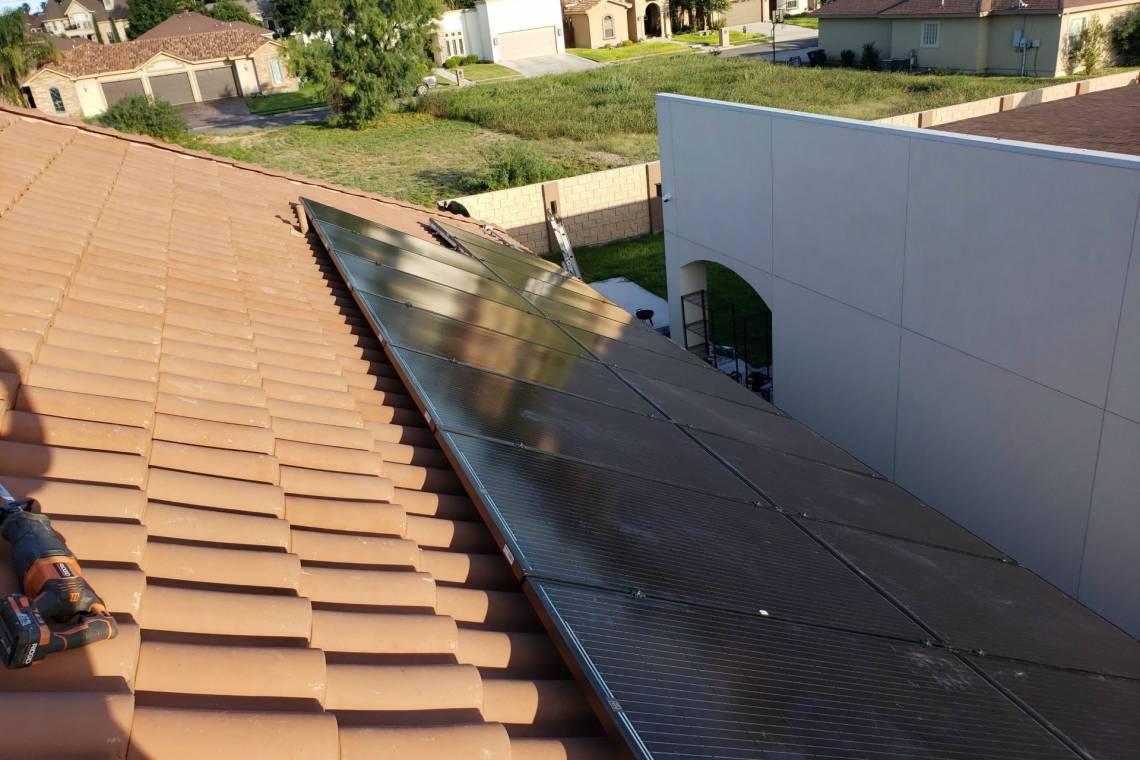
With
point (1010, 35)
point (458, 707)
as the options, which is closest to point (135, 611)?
point (458, 707)

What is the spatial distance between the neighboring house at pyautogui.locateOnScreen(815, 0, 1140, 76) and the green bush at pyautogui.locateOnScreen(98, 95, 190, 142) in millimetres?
44398

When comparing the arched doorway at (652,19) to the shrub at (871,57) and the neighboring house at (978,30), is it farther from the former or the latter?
the shrub at (871,57)

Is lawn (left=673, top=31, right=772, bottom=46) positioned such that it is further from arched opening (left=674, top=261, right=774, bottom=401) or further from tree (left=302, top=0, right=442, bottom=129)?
arched opening (left=674, top=261, right=774, bottom=401)

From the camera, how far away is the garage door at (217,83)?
240ft

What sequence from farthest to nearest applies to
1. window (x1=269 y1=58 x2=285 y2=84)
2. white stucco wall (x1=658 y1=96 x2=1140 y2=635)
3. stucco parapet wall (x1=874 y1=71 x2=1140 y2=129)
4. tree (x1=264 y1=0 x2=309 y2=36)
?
tree (x1=264 y1=0 x2=309 y2=36), window (x1=269 y1=58 x2=285 y2=84), stucco parapet wall (x1=874 y1=71 x2=1140 y2=129), white stucco wall (x1=658 y1=96 x2=1140 y2=635)

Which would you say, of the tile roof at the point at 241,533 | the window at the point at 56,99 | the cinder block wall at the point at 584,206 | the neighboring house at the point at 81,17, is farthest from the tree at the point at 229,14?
the tile roof at the point at 241,533

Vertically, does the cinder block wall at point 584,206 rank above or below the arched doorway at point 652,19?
below

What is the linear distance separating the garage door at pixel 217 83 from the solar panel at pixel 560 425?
76648mm

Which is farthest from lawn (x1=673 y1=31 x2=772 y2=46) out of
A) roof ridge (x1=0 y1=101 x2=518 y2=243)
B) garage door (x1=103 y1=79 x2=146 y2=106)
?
roof ridge (x1=0 y1=101 x2=518 y2=243)

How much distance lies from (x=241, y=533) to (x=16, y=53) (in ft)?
235

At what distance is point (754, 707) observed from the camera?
364cm

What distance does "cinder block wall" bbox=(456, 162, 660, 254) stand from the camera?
3036 cm

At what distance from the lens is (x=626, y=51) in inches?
3054

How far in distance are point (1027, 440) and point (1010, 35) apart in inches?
2008
